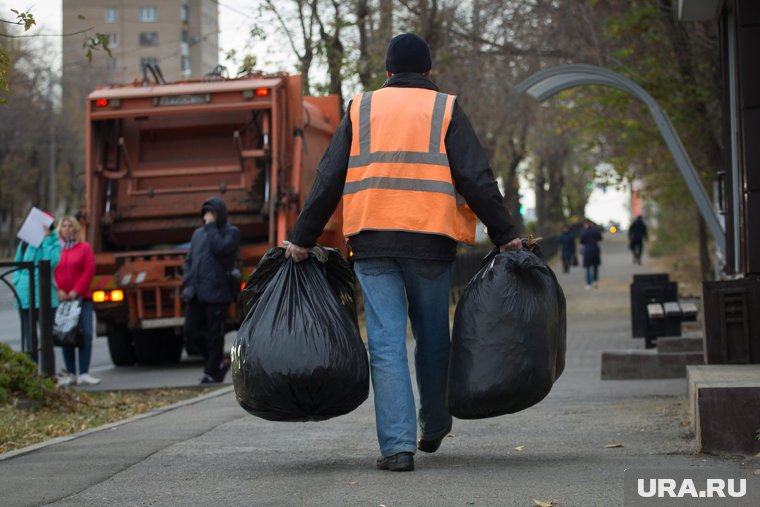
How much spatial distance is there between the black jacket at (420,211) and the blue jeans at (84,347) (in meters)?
6.51

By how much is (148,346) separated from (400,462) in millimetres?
9614

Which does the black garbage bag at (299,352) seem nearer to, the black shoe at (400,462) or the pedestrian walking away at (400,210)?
the pedestrian walking away at (400,210)

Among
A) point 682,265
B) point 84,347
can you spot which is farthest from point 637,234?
point 84,347

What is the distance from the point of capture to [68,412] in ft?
29.6

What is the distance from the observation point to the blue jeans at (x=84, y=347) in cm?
1192

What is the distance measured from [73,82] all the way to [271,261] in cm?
4881

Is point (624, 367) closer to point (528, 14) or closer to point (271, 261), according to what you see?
point (271, 261)

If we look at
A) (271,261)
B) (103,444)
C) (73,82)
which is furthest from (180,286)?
(73,82)

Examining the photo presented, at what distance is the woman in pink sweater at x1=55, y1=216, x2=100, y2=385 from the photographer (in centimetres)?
1191

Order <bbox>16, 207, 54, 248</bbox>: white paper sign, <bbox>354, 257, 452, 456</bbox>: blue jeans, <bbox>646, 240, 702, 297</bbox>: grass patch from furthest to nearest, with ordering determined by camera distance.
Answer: <bbox>646, 240, 702, 297</bbox>: grass patch < <bbox>16, 207, 54, 248</bbox>: white paper sign < <bbox>354, 257, 452, 456</bbox>: blue jeans

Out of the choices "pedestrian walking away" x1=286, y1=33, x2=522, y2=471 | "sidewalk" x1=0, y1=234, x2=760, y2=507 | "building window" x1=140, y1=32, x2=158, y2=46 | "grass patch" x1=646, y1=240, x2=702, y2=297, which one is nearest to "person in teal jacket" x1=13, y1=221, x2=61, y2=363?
"sidewalk" x1=0, y1=234, x2=760, y2=507

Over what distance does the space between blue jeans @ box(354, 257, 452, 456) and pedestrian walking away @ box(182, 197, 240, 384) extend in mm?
5763

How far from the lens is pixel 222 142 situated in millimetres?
14172

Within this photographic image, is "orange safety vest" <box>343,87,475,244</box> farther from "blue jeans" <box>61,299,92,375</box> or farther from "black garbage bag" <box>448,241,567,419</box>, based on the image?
"blue jeans" <box>61,299,92,375</box>
